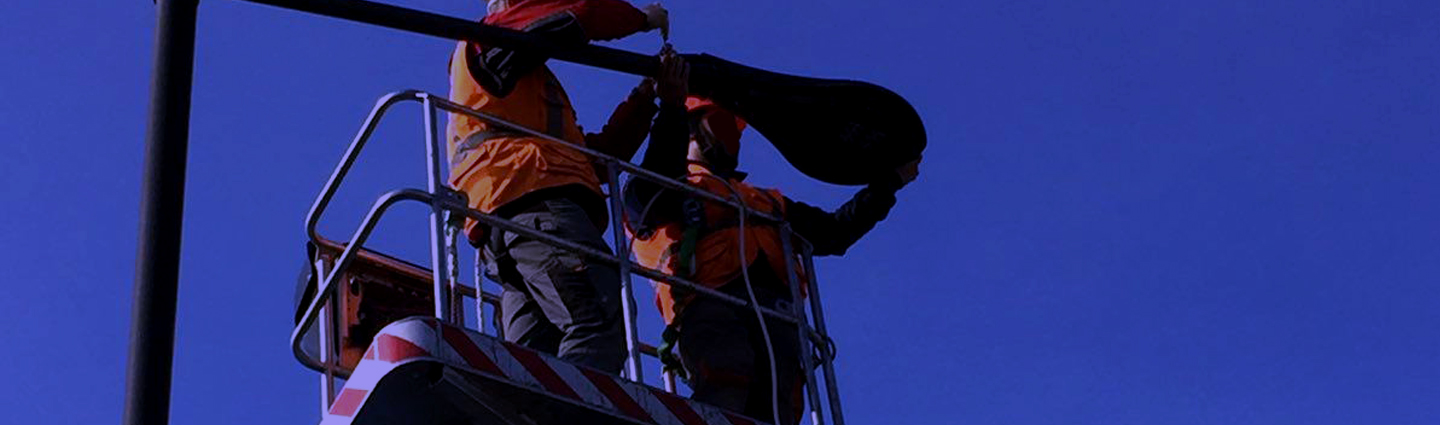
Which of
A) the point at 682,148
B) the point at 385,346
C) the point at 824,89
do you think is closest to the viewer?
the point at 385,346

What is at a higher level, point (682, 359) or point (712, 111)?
point (712, 111)

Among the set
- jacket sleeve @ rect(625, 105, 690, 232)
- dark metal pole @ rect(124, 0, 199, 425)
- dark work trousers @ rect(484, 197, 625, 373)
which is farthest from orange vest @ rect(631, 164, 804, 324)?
dark metal pole @ rect(124, 0, 199, 425)

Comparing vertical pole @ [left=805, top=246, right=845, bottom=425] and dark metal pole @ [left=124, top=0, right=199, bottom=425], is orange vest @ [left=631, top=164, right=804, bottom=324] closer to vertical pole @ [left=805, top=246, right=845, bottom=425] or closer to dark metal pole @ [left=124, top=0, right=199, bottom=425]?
vertical pole @ [left=805, top=246, right=845, bottom=425]

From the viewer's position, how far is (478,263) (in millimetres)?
9039

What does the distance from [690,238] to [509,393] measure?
88.8 inches

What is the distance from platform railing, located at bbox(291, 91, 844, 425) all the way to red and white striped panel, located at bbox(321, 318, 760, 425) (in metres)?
0.14

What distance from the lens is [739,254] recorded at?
9898 millimetres

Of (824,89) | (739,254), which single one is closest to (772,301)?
(739,254)

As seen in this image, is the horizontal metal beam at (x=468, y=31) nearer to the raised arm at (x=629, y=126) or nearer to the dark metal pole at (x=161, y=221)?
the raised arm at (x=629, y=126)

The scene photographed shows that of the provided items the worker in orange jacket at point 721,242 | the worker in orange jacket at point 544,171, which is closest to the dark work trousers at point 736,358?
the worker in orange jacket at point 721,242

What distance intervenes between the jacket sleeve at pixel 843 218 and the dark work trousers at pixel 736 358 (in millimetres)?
754

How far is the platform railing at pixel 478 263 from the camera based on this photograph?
8156 millimetres

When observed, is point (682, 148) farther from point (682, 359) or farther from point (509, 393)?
point (509, 393)

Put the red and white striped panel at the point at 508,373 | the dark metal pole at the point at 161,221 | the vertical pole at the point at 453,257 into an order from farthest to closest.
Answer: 1. the vertical pole at the point at 453,257
2. the red and white striped panel at the point at 508,373
3. the dark metal pole at the point at 161,221
